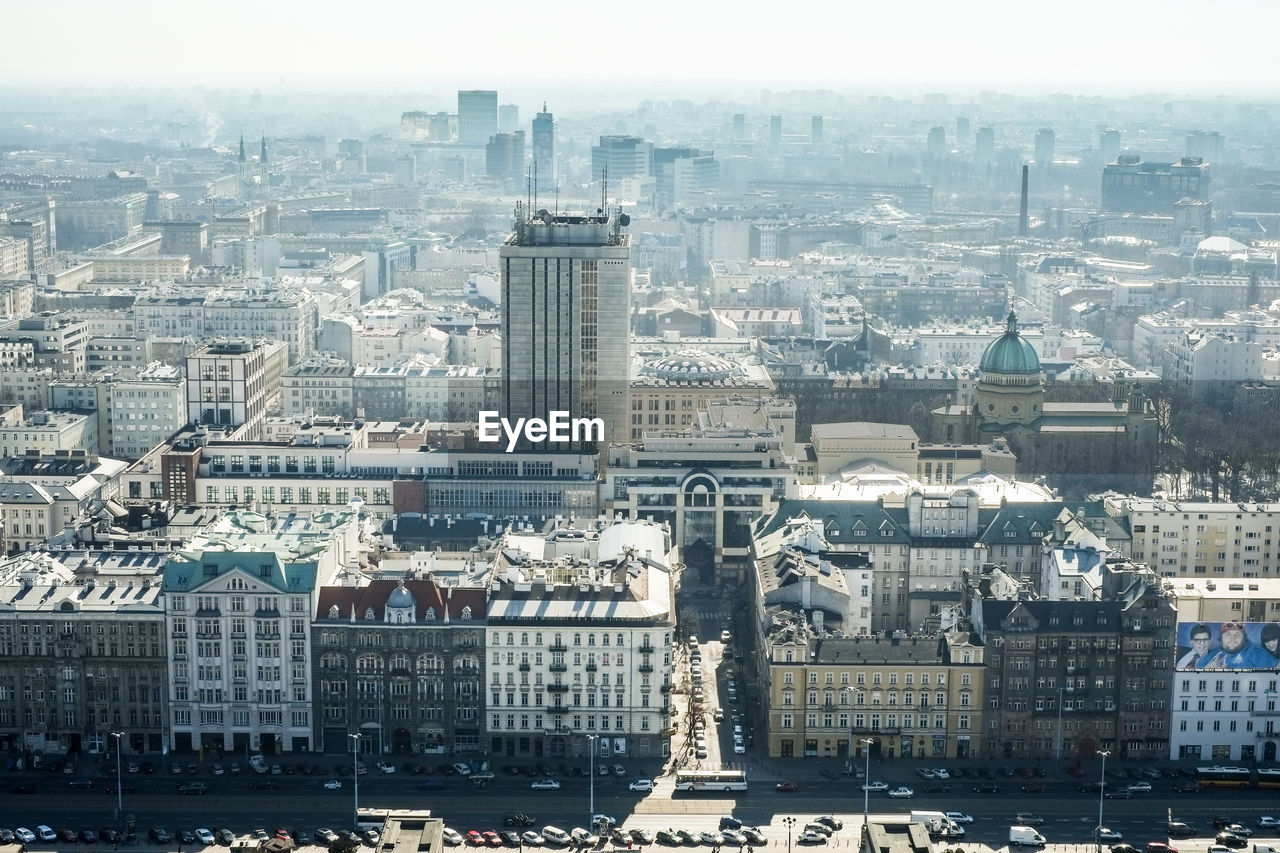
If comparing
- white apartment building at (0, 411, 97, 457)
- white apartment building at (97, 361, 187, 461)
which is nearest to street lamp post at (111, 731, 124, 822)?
white apartment building at (0, 411, 97, 457)

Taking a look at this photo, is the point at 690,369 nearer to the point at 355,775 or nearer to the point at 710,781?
the point at 710,781

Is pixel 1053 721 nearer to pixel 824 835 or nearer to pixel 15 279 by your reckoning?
pixel 824 835

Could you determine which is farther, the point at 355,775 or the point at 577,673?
the point at 577,673

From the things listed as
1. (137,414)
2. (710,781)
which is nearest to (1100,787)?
(710,781)

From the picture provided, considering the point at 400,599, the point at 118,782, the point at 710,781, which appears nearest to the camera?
the point at 710,781

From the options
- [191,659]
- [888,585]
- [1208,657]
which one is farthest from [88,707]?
[1208,657]

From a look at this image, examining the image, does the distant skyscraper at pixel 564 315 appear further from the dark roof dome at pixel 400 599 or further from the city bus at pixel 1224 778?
the city bus at pixel 1224 778

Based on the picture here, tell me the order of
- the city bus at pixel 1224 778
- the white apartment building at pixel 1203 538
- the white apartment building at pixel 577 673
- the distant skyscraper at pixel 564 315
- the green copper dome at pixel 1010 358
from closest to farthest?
the city bus at pixel 1224 778 → the white apartment building at pixel 577 673 → the white apartment building at pixel 1203 538 → the distant skyscraper at pixel 564 315 → the green copper dome at pixel 1010 358

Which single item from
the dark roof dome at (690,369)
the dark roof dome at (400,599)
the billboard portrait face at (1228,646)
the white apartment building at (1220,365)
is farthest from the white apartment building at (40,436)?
the white apartment building at (1220,365)
